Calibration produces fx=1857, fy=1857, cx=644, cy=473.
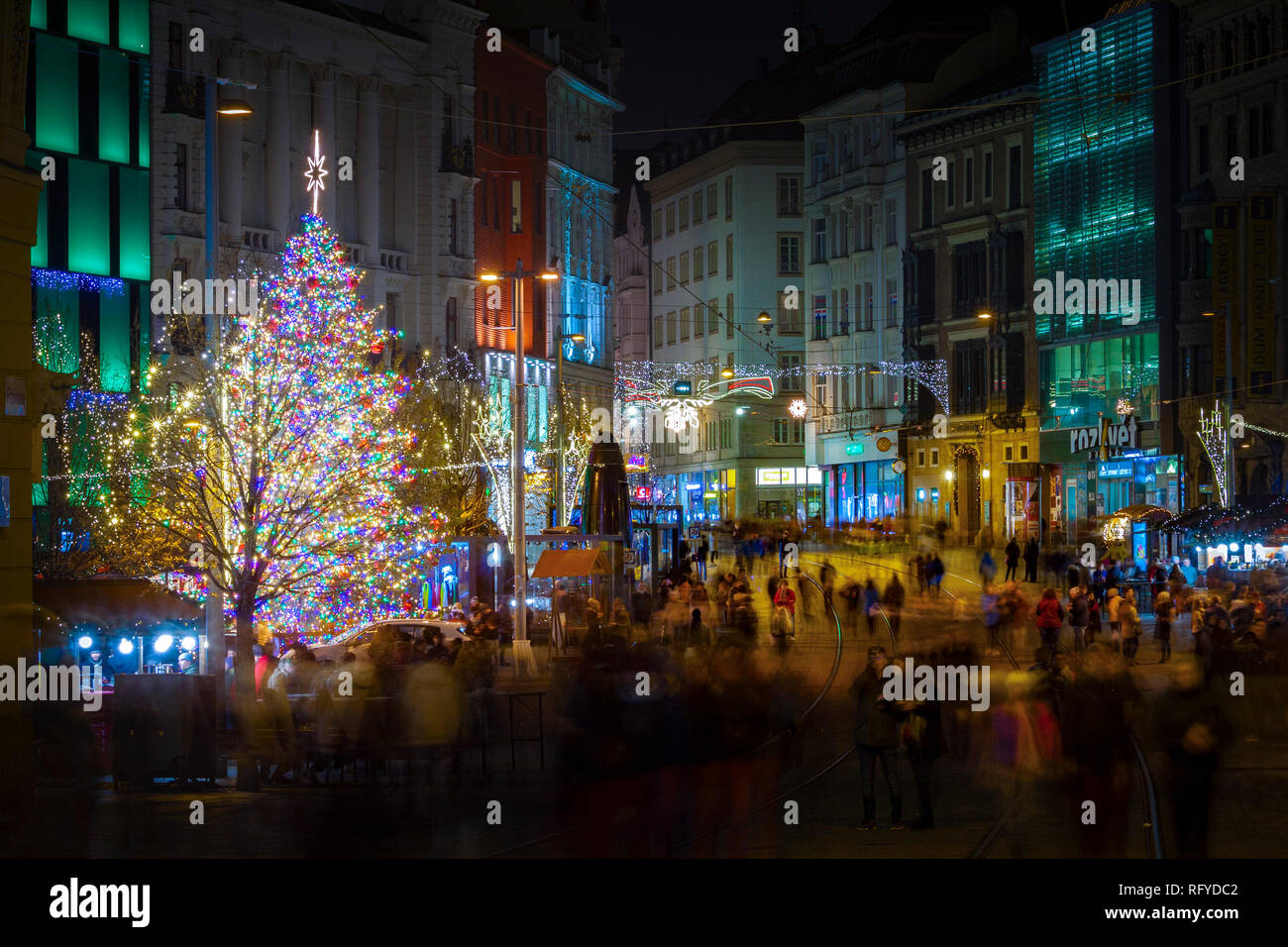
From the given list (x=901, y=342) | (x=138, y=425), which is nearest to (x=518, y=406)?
(x=138, y=425)

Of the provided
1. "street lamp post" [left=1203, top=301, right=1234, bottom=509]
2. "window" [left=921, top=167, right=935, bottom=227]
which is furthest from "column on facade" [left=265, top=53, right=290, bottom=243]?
"window" [left=921, top=167, right=935, bottom=227]

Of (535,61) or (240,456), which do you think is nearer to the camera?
(240,456)

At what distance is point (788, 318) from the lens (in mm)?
99938

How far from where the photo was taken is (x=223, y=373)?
25859mm

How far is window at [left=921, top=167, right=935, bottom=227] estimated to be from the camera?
256 ft

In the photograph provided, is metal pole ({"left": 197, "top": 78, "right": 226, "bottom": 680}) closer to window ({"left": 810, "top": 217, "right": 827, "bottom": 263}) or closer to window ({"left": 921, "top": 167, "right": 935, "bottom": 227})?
window ({"left": 921, "top": 167, "right": 935, "bottom": 227})

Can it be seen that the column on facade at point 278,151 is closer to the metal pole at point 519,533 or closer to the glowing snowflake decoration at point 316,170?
the glowing snowflake decoration at point 316,170

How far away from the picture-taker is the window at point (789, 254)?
329ft

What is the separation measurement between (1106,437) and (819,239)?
30.3 metres

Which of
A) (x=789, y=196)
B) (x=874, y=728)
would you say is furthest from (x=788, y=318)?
(x=874, y=728)

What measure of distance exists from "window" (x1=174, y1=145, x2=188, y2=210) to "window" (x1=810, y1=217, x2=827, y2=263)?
41963 mm

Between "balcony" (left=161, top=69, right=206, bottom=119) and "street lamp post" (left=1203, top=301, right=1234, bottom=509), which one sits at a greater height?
"balcony" (left=161, top=69, right=206, bottom=119)

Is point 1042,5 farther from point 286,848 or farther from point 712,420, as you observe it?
point 286,848

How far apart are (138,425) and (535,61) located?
42556 millimetres
